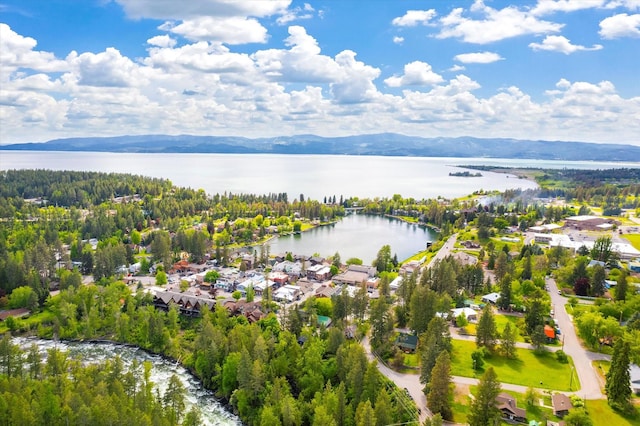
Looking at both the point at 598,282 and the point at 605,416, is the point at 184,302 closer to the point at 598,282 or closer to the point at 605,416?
the point at 605,416

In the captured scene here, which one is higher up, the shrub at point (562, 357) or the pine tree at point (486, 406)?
the pine tree at point (486, 406)

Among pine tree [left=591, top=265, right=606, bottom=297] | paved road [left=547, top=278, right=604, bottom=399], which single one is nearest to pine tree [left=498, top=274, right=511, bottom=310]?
paved road [left=547, top=278, right=604, bottom=399]

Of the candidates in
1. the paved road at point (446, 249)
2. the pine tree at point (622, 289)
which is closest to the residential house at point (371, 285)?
the paved road at point (446, 249)

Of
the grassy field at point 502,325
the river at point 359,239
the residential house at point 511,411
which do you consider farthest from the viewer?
the river at point 359,239

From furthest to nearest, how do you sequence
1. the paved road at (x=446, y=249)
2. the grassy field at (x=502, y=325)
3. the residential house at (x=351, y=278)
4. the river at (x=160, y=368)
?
1. the paved road at (x=446, y=249)
2. the residential house at (x=351, y=278)
3. the grassy field at (x=502, y=325)
4. the river at (x=160, y=368)

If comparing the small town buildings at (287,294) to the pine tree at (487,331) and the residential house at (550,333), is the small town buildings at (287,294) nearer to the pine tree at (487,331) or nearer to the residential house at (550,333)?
the pine tree at (487,331)

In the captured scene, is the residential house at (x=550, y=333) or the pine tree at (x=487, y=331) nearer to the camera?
the pine tree at (x=487, y=331)

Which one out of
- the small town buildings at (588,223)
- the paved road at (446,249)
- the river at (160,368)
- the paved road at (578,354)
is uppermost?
the small town buildings at (588,223)
